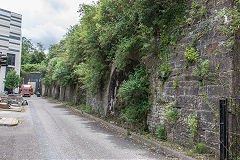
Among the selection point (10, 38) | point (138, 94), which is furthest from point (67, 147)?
point (10, 38)

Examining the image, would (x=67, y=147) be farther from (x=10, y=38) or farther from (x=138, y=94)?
(x=10, y=38)

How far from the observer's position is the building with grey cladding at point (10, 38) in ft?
145

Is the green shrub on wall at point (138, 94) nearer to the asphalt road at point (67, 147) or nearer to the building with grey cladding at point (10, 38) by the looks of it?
the asphalt road at point (67, 147)

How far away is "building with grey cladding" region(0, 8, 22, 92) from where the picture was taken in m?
44.2

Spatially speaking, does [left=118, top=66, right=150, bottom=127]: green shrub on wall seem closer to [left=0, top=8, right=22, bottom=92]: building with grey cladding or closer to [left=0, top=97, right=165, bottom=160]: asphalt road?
[left=0, top=97, right=165, bottom=160]: asphalt road

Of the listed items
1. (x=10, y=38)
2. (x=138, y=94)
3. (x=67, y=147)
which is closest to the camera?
(x=67, y=147)

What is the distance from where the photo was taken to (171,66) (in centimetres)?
682

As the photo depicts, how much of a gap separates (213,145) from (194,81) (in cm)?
183

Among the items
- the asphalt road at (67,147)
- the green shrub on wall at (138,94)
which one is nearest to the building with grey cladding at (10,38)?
the asphalt road at (67,147)

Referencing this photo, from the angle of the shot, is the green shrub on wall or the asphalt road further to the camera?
the green shrub on wall

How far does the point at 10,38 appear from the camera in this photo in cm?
4547

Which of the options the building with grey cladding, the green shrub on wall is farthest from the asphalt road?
the building with grey cladding

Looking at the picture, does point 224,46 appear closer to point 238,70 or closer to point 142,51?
point 238,70

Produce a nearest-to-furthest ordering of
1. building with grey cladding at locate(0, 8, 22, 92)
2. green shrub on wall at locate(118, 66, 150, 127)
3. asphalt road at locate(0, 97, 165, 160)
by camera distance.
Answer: asphalt road at locate(0, 97, 165, 160) < green shrub on wall at locate(118, 66, 150, 127) < building with grey cladding at locate(0, 8, 22, 92)
